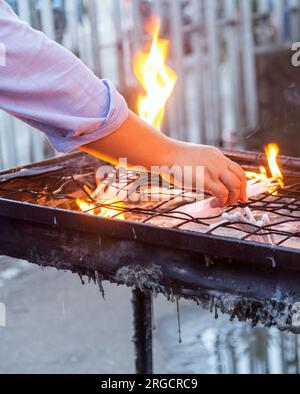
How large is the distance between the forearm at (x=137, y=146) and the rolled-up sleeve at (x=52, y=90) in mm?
34

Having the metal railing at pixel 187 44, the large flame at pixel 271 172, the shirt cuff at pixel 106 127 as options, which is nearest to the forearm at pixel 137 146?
the shirt cuff at pixel 106 127

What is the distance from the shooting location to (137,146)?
158cm

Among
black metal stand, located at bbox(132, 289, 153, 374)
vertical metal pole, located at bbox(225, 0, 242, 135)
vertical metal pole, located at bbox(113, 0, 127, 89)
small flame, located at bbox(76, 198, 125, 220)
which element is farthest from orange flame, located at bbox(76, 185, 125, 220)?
vertical metal pole, located at bbox(225, 0, 242, 135)

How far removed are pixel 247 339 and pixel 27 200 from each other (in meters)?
1.86

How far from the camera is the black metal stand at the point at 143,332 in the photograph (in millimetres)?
2559

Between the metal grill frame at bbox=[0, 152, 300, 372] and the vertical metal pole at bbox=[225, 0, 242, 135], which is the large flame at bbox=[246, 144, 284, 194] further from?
the vertical metal pole at bbox=[225, 0, 242, 135]

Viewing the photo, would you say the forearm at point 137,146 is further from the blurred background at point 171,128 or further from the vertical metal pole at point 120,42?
the vertical metal pole at point 120,42

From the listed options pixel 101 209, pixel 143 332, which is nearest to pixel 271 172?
pixel 101 209

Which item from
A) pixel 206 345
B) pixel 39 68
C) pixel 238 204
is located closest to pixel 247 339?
pixel 206 345

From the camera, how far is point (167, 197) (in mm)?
2129

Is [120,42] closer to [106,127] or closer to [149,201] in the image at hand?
[149,201]

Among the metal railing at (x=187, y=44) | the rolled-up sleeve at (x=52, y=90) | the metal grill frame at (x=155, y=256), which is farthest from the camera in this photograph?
the metal railing at (x=187, y=44)

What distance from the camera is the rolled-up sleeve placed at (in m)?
1.39
